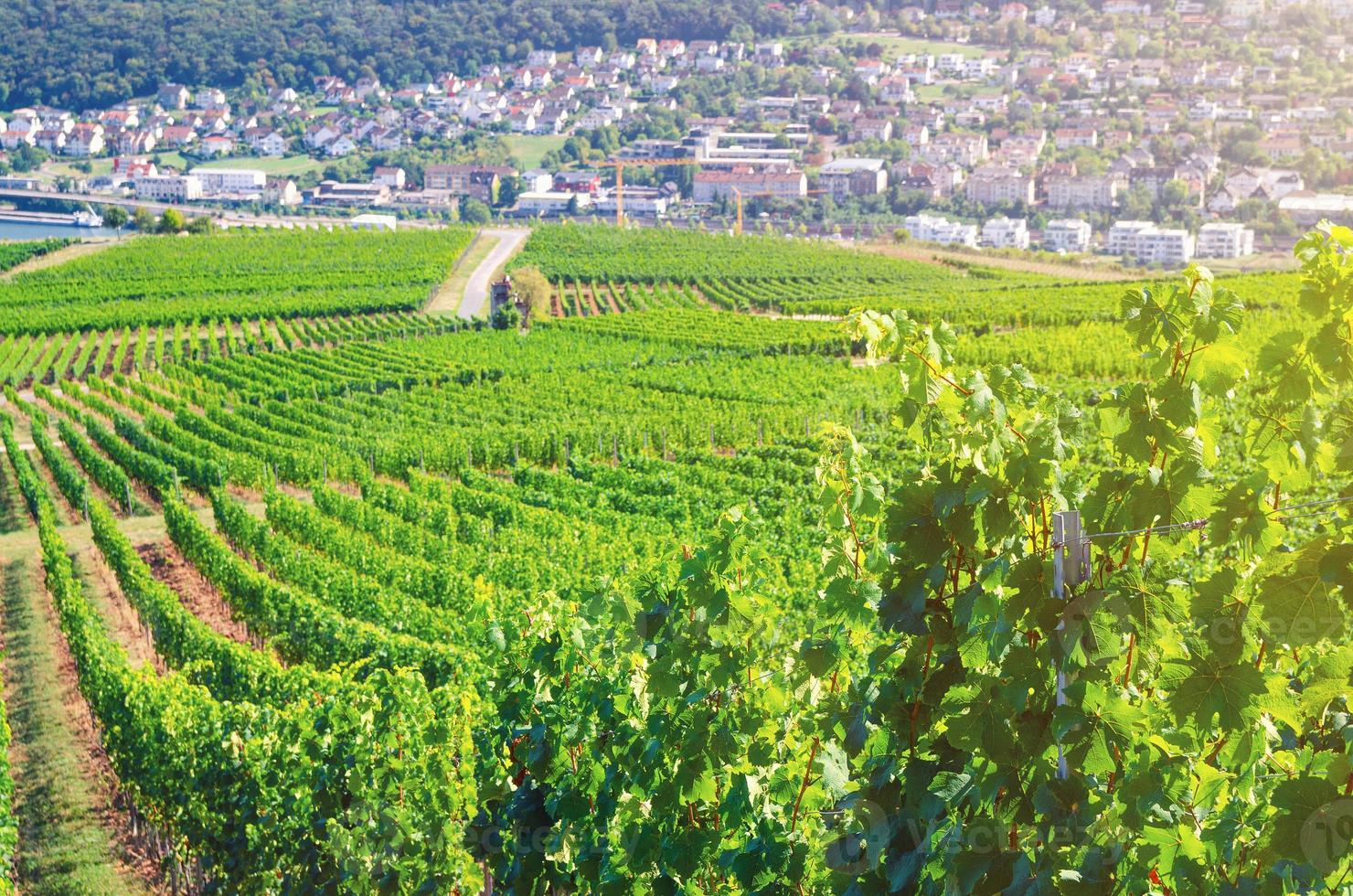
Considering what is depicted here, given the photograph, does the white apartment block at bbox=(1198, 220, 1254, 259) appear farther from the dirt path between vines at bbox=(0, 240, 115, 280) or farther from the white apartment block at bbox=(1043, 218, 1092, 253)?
the dirt path between vines at bbox=(0, 240, 115, 280)

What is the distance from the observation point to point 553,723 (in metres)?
6.52

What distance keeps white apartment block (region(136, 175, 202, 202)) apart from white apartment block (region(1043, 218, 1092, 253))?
98.2 meters

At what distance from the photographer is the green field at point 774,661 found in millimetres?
4031

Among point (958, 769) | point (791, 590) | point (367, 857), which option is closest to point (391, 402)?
point (791, 590)

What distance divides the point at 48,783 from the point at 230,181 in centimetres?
16727

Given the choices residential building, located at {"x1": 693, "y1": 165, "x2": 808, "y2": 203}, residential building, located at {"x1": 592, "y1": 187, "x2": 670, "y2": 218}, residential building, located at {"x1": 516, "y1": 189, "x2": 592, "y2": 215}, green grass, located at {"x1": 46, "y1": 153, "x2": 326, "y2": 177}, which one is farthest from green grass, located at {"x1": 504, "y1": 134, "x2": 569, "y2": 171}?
residential building, located at {"x1": 693, "y1": 165, "x2": 808, "y2": 203}

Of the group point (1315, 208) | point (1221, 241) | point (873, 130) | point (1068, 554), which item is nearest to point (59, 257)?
point (1068, 554)

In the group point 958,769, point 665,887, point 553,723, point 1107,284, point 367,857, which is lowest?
point 1107,284

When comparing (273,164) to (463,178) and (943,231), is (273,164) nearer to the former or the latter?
(463,178)

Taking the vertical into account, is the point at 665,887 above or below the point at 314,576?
above

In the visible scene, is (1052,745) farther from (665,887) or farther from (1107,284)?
(1107,284)

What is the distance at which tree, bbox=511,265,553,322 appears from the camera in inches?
2682

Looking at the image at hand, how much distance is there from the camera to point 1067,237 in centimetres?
13362

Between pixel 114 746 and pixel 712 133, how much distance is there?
583 feet
